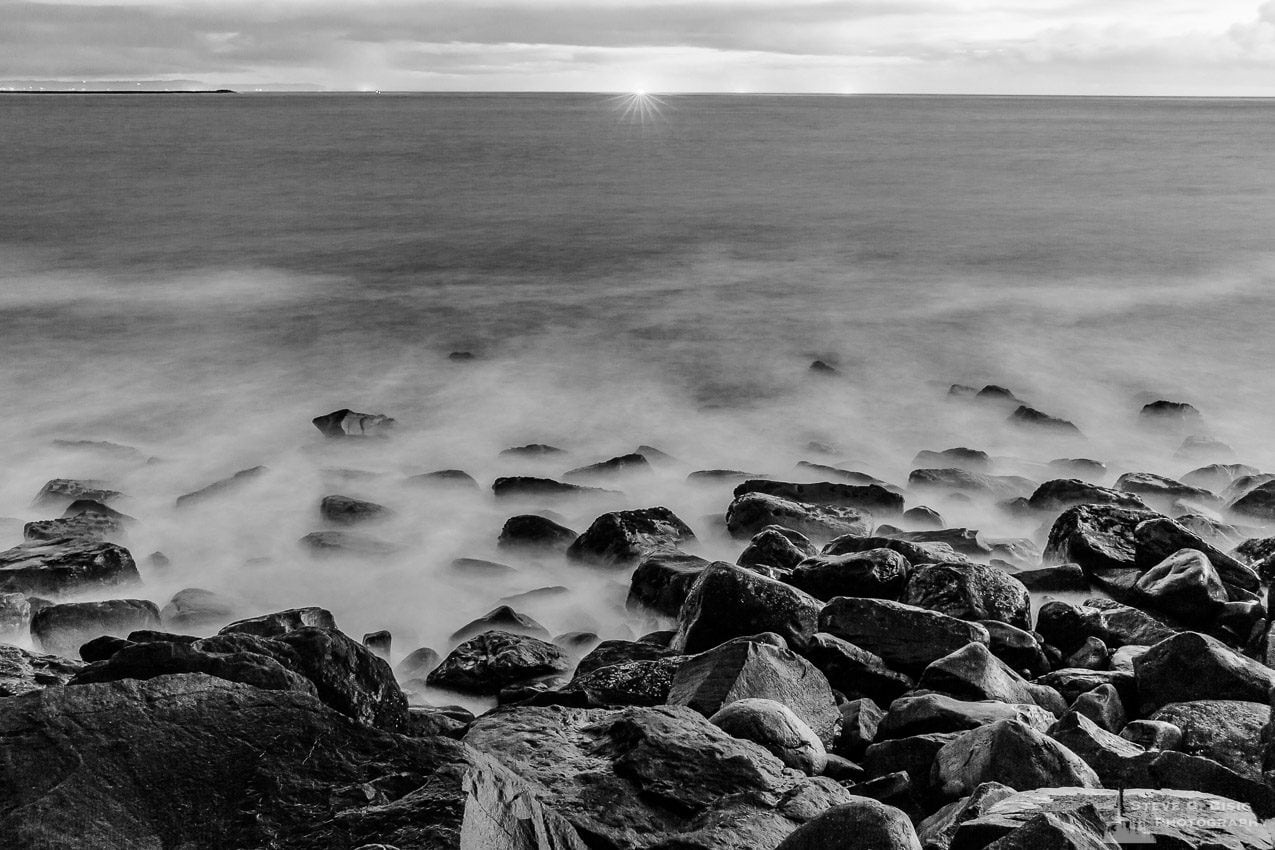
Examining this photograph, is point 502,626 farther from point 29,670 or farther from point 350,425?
point 350,425

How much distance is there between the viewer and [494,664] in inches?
197

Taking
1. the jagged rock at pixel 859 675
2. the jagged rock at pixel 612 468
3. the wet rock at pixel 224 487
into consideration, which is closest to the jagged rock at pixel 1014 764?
the jagged rock at pixel 859 675

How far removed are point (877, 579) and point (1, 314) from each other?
1292 centimetres

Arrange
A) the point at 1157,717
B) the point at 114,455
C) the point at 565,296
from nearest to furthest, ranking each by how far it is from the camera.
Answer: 1. the point at 1157,717
2. the point at 114,455
3. the point at 565,296

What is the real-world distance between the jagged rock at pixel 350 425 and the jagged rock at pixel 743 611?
4953mm

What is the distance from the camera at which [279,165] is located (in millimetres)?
29469

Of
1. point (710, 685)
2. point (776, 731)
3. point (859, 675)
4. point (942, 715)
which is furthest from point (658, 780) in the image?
point (859, 675)

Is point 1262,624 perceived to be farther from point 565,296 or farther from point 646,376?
point 565,296

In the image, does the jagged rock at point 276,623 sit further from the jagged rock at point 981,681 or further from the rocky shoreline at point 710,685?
the jagged rock at point 981,681

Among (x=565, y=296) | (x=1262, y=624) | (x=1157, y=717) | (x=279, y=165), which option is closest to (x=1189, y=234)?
(x=565, y=296)

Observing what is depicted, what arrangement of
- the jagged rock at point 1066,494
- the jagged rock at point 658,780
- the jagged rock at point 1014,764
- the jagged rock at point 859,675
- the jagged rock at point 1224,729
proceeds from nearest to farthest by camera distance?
the jagged rock at point 658,780, the jagged rock at point 1014,764, the jagged rock at point 1224,729, the jagged rock at point 859,675, the jagged rock at point 1066,494

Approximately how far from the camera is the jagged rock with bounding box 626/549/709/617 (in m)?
5.61

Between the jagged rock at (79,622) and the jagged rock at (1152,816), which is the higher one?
the jagged rock at (1152,816)

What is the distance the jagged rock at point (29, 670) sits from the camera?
380 cm
